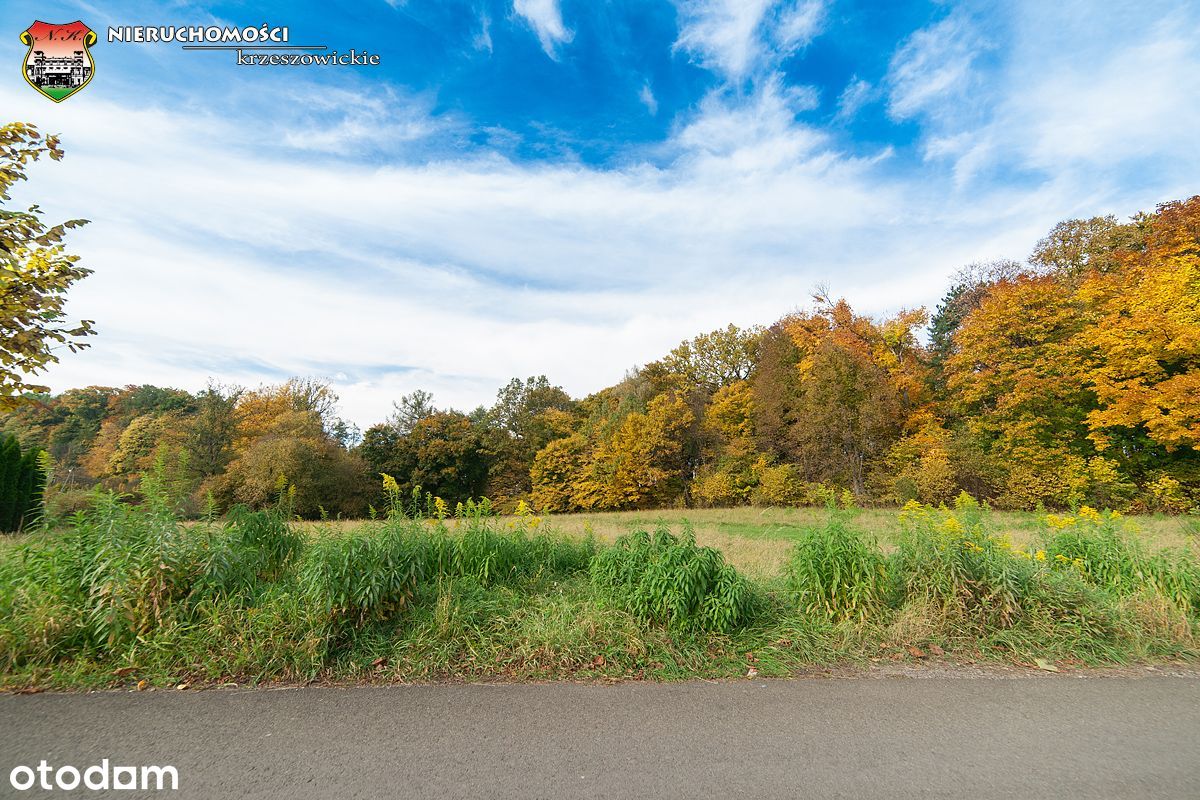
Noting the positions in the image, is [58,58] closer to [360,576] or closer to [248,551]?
[248,551]

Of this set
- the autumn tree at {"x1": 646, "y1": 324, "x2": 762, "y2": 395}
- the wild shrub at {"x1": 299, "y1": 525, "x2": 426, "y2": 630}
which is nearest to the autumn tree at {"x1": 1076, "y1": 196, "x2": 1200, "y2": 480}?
the autumn tree at {"x1": 646, "y1": 324, "x2": 762, "y2": 395}

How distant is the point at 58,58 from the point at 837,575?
989 cm

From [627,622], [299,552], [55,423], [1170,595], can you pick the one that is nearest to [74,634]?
[299,552]

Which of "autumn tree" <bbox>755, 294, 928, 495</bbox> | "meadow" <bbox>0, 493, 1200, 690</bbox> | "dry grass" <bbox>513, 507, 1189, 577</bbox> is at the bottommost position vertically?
"dry grass" <bbox>513, 507, 1189, 577</bbox>

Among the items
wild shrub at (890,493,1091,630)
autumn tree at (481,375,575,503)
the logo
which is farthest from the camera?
autumn tree at (481,375,575,503)

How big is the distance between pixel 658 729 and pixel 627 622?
47.8 inches

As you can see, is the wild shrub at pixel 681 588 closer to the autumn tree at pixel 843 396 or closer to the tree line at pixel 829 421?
the tree line at pixel 829 421

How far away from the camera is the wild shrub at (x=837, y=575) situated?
4680 mm

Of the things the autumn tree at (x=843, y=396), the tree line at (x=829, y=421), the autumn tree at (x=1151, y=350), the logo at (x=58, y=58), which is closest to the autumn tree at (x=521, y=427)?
the tree line at (x=829, y=421)

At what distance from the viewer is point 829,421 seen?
26.6 metres

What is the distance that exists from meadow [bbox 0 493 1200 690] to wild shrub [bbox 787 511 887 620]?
18 mm

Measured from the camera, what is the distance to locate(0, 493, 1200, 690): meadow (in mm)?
3959

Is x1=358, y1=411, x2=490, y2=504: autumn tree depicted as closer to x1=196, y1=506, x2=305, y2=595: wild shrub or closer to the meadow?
x1=196, y1=506, x2=305, y2=595: wild shrub

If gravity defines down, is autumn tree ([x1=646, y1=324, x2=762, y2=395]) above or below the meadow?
above
